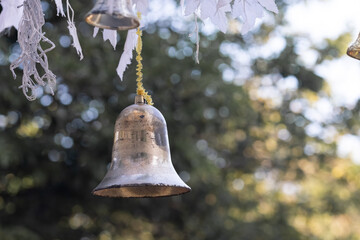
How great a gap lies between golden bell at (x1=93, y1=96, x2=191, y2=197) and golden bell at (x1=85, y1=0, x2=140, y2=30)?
32.9 inches

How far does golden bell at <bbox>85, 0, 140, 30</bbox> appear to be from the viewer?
2346 millimetres

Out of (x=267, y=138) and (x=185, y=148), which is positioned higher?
(x=267, y=138)

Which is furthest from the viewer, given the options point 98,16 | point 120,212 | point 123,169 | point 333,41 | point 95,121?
point 333,41

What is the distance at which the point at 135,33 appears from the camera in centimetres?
321

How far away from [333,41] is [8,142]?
5.71 metres

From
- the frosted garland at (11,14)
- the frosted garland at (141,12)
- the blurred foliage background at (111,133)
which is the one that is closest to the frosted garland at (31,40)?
the frosted garland at (141,12)

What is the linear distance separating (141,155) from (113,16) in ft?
3.09

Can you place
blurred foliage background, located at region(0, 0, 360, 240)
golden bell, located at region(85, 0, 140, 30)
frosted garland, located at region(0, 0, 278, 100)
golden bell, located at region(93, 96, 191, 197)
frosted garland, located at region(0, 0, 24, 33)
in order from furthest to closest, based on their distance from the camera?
blurred foliage background, located at region(0, 0, 360, 240)
golden bell, located at region(93, 96, 191, 197)
frosted garland, located at region(0, 0, 278, 100)
frosted garland, located at region(0, 0, 24, 33)
golden bell, located at region(85, 0, 140, 30)

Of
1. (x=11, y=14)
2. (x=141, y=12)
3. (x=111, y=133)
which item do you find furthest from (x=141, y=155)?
(x=111, y=133)

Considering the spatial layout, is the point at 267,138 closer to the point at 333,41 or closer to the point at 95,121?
the point at 333,41

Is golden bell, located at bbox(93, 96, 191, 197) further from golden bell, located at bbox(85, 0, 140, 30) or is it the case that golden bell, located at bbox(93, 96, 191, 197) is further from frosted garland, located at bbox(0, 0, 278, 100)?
golden bell, located at bbox(85, 0, 140, 30)

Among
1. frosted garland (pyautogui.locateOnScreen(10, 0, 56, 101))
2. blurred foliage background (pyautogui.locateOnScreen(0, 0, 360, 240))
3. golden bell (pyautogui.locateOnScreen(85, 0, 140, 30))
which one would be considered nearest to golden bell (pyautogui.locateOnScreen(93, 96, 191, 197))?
frosted garland (pyautogui.locateOnScreen(10, 0, 56, 101))

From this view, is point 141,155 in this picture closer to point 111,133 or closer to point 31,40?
point 31,40

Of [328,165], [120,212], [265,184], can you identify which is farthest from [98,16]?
[265,184]
